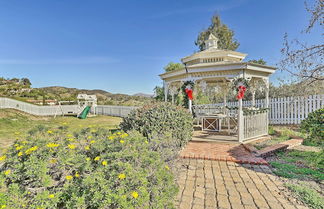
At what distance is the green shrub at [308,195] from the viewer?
240cm

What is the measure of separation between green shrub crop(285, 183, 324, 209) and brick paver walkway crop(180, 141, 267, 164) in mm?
1180

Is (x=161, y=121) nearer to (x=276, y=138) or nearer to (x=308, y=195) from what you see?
(x=308, y=195)

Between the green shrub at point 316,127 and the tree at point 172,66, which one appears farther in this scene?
the tree at point 172,66

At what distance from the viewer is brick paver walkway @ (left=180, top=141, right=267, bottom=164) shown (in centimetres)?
424

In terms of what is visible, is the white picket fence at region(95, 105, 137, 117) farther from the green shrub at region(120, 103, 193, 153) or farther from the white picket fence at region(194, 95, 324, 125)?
the green shrub at region(120, 103, 193, 153)

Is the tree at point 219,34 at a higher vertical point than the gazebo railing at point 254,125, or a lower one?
higher

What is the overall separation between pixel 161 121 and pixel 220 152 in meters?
2.09

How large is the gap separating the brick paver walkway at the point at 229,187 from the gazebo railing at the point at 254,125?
213cm

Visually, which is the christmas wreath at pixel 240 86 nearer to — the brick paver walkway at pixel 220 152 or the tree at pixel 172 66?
the brick paver walkway at pixel 220 152

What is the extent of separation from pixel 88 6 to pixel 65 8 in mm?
3443

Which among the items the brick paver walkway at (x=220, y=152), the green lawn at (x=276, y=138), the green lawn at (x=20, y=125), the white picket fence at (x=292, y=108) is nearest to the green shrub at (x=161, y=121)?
the brick paver walkway at (x=220, y=152)

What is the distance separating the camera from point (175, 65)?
70.9 feet

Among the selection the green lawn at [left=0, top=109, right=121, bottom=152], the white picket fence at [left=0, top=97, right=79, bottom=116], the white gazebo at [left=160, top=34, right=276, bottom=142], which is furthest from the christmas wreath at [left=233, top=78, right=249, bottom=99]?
the white picket fence at [left=0, top=97, right=79, bottom=116]

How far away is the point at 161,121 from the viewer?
14.8ft
